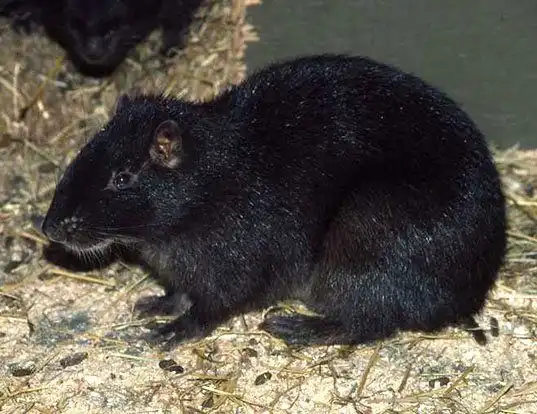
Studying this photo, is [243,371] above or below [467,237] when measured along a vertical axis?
below

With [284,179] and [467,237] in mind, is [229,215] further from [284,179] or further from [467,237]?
[467,237]

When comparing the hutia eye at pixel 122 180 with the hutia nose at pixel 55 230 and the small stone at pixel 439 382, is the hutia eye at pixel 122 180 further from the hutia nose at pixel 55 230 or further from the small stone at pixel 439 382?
the small stone at pixel 439 382

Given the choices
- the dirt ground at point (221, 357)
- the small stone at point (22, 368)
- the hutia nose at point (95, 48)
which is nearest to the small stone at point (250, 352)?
the dirt ground at point (221, 357)

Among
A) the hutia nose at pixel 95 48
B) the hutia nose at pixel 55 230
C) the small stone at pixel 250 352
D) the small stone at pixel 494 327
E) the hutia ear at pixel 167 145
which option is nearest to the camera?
the hutia ear at pixel 167 145

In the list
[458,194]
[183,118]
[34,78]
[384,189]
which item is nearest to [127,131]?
[183,118]

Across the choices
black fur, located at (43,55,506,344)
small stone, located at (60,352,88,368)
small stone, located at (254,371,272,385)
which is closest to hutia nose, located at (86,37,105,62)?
black fur, located at (43,55,506,344)

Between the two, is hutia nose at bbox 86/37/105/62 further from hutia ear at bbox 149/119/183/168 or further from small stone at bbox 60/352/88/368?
small stone at bbox 60/352/88/368

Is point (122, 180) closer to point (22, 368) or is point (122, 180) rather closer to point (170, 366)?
point (170, 366)
